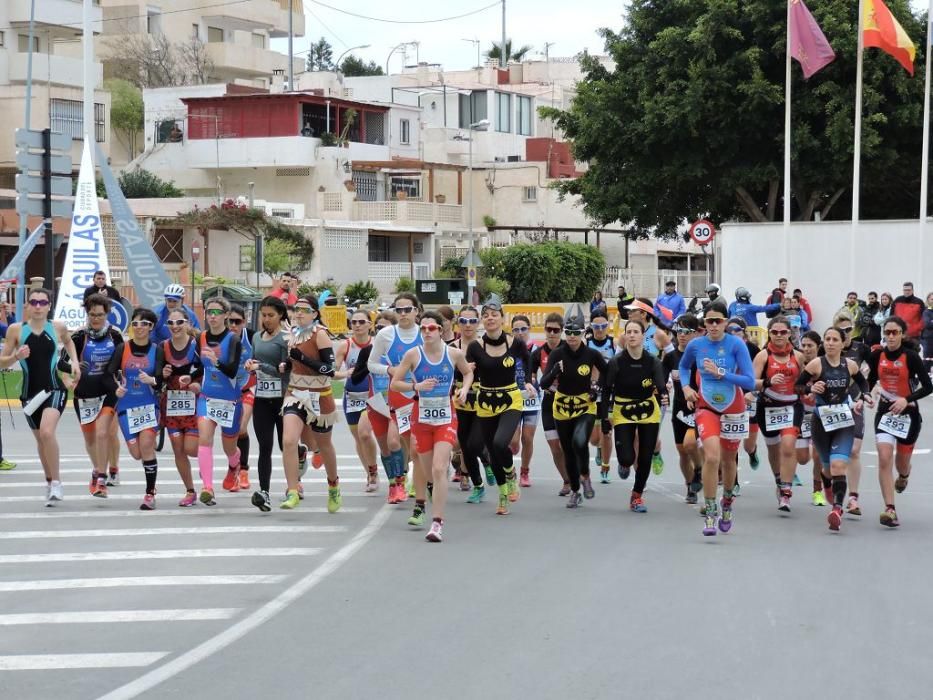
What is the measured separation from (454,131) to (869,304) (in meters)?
51.2

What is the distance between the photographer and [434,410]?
42.2ft

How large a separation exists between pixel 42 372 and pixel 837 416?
790 centimetres

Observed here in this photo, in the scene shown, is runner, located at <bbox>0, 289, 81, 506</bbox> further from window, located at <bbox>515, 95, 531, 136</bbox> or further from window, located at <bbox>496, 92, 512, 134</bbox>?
window, located at <bbox>515, 95, 531, 136</bbox>

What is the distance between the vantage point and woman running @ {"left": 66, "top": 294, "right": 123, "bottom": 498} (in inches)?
572

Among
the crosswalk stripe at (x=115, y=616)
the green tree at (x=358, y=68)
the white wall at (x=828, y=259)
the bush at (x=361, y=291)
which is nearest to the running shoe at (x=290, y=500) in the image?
the crosswalk stripe at (x=115, y=616)

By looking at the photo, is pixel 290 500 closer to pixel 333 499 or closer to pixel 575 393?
pixel 333 499

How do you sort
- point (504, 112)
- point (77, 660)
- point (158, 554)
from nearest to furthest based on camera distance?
point (77, 660)
point (158, 554)
point (504, 112)

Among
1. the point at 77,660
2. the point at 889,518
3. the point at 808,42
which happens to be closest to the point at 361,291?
the point at 808,42

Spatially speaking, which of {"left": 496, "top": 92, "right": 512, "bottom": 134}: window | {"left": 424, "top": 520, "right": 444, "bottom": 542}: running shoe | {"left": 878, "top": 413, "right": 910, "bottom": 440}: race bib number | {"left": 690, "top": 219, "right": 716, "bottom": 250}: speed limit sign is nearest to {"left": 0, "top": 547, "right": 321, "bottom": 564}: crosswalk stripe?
{"left": 424, "top": 520, "right": 444, "bottom": 542}: running shoe

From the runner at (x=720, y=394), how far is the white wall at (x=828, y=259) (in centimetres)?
2543

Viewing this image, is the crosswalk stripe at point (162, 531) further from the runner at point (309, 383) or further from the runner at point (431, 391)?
the runner at point (431, 391)

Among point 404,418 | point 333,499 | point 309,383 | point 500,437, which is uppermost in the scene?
point 309,383

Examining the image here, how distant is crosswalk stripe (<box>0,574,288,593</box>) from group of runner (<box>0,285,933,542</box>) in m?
2.48

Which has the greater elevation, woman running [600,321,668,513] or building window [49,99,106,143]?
building window [49,99,106,143]
